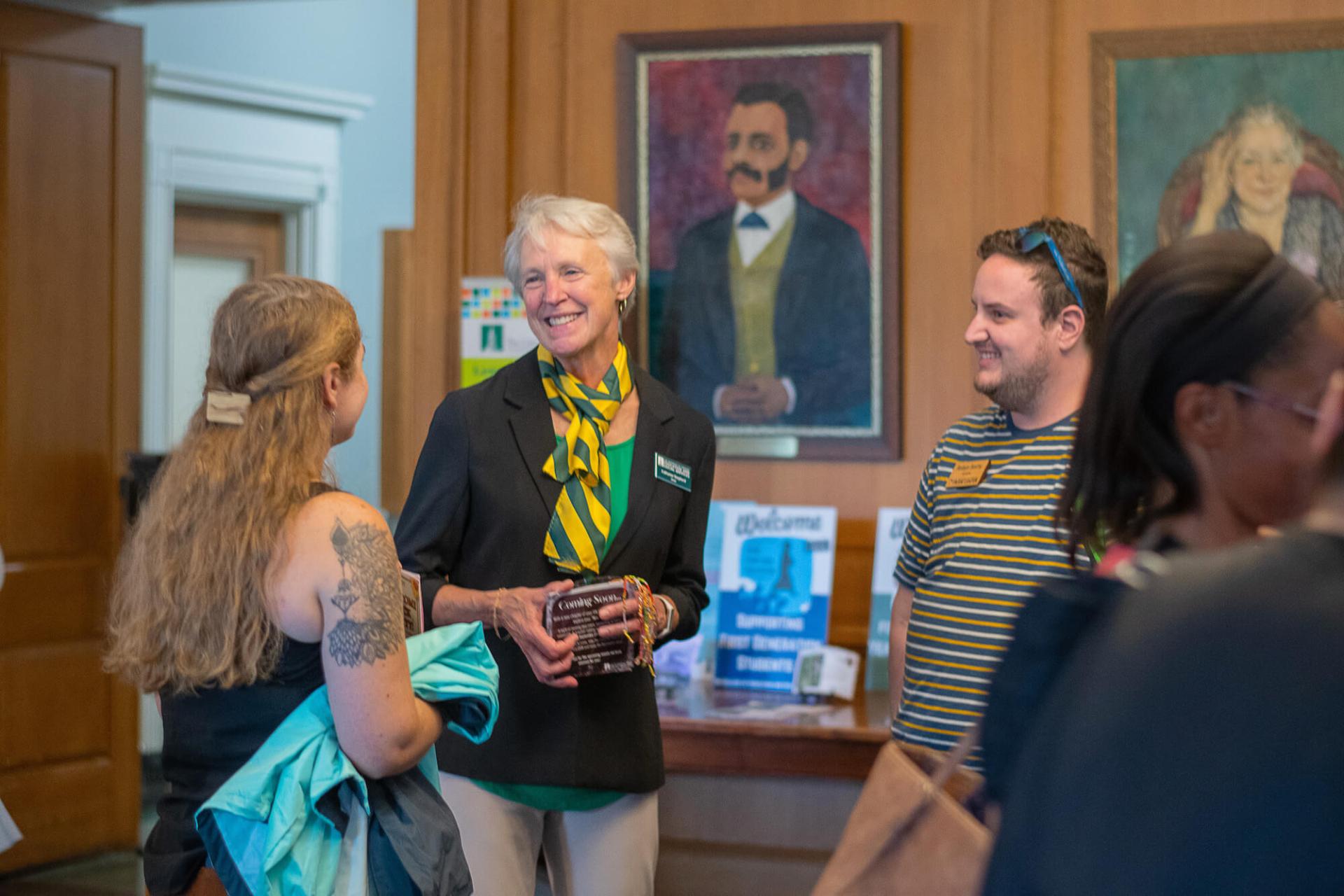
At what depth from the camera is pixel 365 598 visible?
1771 mm

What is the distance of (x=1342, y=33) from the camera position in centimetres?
368

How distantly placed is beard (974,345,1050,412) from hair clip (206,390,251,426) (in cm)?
120

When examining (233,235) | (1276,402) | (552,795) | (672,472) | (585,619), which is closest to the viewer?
(1276,402)

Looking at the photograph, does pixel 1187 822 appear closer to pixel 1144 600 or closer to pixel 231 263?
pixel 1144 600

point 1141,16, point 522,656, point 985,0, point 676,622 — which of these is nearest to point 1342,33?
point 1141,16

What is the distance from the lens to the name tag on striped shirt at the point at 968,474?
7.73ft

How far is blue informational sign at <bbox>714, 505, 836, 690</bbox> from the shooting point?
375 cm

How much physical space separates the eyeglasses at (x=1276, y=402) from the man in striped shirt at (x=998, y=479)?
1.13m

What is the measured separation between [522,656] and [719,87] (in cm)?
221

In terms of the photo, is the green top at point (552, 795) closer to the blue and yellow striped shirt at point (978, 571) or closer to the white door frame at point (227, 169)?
the blue and yellow striped shirt at point (978, 571)

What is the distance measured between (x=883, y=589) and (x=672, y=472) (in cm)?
138

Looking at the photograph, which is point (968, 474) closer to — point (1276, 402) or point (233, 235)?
point (1276, 402)

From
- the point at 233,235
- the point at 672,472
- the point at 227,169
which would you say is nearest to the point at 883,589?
the point at 672,472

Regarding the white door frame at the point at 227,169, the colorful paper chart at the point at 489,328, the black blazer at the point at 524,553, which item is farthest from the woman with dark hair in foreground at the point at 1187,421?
the white door frame at the point at 227,169
